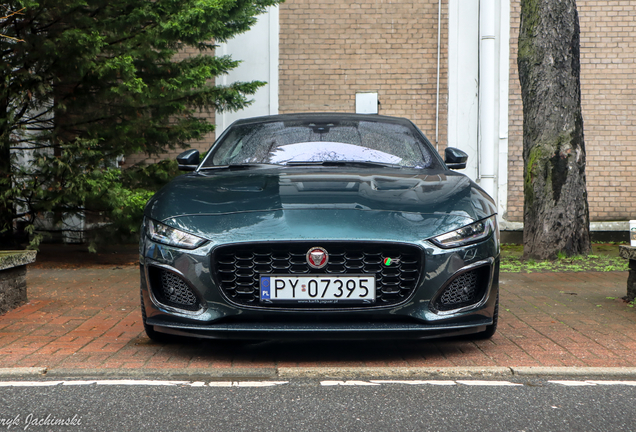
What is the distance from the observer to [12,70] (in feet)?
24.5

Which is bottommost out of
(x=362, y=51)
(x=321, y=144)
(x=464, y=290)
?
(x=464, y=290)

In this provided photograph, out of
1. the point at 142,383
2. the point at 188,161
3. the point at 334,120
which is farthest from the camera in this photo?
the point at 334,120

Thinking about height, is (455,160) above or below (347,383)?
above

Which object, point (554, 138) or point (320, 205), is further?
point (554, 138)

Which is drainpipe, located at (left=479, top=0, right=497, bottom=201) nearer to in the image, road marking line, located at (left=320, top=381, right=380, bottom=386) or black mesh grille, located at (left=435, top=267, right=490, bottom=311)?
black mesh grille, located at (left=435, top=267, right=490, bottom=311)

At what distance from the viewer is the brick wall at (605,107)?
1081 centimetres

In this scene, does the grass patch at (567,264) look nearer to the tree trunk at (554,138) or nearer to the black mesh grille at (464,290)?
the tree trunk at (554,138)

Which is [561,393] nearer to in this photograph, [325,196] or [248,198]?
[325,196]

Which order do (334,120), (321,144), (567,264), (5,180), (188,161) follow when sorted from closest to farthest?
(321,144), (188,161), (334,120), (5,180), (567,264)

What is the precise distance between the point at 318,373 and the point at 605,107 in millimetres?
8754

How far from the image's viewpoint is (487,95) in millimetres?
10789

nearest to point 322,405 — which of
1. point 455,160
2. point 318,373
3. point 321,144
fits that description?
point 318,373

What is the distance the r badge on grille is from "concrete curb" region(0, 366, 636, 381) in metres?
0.55

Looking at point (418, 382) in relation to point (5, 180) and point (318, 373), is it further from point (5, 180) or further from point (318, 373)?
point (5, 180)
